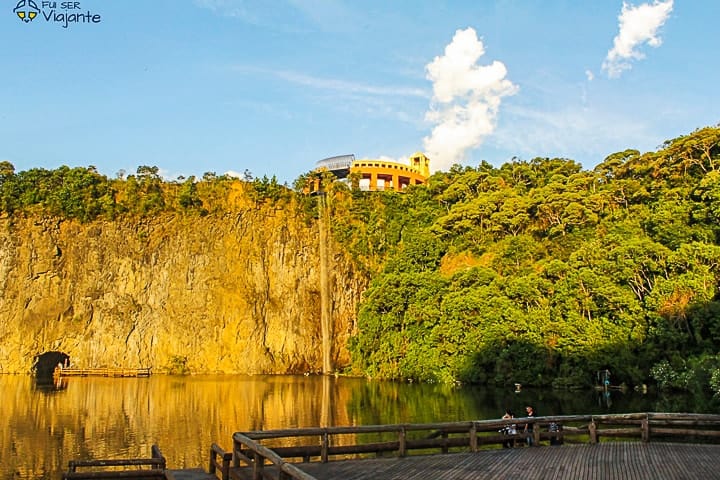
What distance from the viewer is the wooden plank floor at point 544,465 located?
432 inches

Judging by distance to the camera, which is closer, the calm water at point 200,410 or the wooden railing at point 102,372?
the calm water at point 200,410

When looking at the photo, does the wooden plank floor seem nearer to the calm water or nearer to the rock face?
the calm water

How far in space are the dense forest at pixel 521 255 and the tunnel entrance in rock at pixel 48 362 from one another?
49.9ft

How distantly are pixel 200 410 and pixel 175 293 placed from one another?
3647 cm

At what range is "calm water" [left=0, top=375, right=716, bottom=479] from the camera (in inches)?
845

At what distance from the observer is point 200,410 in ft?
106

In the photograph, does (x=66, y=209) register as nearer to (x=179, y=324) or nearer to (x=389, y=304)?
(x=179, y=324)

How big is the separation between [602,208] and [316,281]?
29.8 meters

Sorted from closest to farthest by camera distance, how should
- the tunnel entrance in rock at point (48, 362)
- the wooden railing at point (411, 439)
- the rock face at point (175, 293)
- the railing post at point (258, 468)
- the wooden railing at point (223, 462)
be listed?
the railing post at point (258, 468) < the wooden railing at point (411, 439) < the wooden railing at point (223, 462) < the rock face at point (175, 293) < the tunnel entrance in rock at point (48, 362)

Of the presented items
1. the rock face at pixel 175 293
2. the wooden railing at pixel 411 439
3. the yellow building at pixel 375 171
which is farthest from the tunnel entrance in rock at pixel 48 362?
the wooden railing at pixel 411 439

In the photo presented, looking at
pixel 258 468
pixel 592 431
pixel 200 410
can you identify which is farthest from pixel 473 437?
pixel 200 410

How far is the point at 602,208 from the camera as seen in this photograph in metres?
51.8

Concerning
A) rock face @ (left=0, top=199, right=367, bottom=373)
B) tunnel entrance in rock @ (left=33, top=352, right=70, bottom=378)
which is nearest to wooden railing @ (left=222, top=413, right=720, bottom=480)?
rock face @ (left=0, top=199, right=367, bottom=373)

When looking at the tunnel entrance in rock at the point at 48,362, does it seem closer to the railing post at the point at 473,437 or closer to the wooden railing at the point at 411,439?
the wooden railing at the point at 411,439
